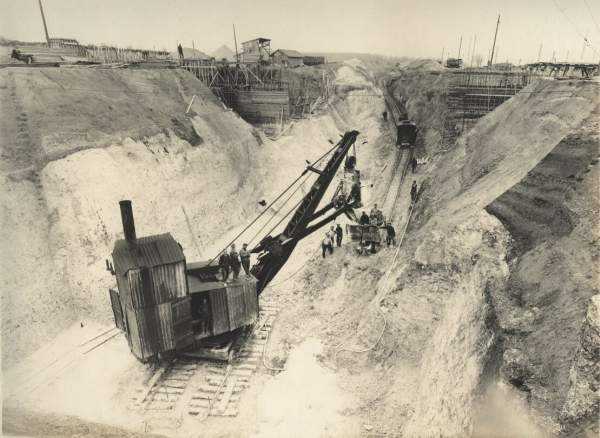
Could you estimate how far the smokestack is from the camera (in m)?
10.6

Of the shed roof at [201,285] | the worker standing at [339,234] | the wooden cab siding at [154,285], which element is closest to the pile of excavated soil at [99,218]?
the worker standing at [339,234]

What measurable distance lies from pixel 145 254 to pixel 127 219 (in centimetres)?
112

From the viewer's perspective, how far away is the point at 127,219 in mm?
10758

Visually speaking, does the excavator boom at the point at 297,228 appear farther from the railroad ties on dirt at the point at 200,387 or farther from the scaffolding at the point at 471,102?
the scaffolding at the point at 471,102

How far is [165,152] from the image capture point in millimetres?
22406

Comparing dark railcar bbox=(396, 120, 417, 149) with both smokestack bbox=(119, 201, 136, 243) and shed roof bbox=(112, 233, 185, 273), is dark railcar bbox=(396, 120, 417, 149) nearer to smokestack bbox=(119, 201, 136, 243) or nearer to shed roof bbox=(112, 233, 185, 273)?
shed roof bbox=(112, 233, 185, 273)

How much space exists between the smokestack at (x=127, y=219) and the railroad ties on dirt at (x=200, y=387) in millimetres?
5008

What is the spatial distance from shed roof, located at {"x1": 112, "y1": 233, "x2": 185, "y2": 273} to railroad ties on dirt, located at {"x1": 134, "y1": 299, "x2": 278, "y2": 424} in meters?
4.19

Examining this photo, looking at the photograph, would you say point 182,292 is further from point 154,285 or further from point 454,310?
point 454,310

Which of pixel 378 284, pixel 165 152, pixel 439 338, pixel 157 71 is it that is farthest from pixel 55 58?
pixel 439 338

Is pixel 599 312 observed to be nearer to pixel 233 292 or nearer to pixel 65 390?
pixel 233 292

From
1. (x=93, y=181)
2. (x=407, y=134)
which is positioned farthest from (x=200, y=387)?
(x=407, y=134)

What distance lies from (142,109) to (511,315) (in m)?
23.0

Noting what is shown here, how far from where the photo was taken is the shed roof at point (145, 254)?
10688 millimetres
